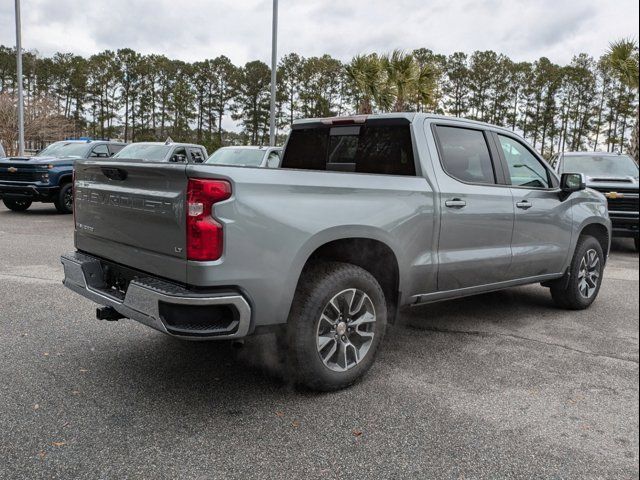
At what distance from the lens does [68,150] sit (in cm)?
1438

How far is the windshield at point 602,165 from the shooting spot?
1114 centimetres

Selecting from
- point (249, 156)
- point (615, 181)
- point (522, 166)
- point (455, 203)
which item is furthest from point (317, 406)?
point (249, 156)

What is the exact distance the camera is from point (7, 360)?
406 cm

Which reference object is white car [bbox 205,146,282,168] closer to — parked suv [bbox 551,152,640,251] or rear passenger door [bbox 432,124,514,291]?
parked suv [bbox 551,152,640,251]

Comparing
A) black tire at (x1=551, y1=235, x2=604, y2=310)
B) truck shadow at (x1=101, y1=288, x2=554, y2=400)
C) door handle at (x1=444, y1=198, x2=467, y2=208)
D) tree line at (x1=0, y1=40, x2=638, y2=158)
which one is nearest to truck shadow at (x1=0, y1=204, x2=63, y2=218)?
truck shadow at (x1=101, y1=288, x2=554, y2=400)

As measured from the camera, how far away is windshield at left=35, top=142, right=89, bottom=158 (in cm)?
1412

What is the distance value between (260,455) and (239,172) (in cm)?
148

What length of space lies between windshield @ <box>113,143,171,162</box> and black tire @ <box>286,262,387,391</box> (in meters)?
10.9

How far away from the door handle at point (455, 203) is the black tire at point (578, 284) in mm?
2054

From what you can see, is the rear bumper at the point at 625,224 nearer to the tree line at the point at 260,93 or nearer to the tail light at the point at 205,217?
the tail light at the point at 205,217

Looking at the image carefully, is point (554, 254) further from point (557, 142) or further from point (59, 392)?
point (557, 142)

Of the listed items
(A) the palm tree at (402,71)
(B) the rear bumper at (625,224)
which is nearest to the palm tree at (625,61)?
(A) the palm tree at (402,71)

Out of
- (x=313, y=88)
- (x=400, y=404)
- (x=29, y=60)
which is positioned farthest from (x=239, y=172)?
(x=29, y=60)

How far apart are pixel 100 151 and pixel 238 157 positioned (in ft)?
12.6
